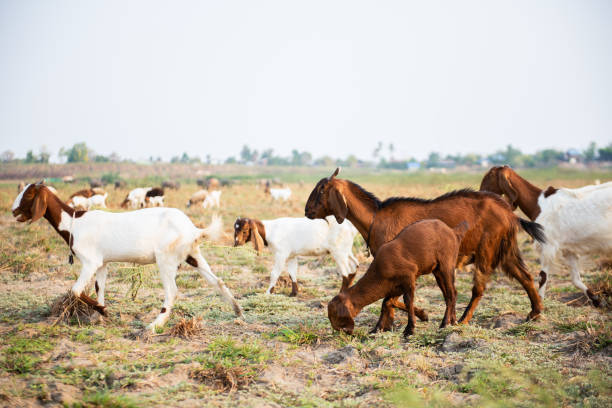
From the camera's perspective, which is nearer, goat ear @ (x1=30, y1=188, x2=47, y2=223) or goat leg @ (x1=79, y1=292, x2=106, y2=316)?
goat leg @ (x1=79, y1=292, x2=106, y2=316)

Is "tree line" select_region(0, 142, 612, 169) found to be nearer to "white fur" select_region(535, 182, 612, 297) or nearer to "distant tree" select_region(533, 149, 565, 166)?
"distant tree" select_region(533, 149, 565, 166)

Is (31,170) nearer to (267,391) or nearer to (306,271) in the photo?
(306,271)

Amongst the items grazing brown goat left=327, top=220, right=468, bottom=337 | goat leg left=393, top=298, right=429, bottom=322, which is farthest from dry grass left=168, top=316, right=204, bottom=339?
goat leg left=393, top=298, right=429, bottom=322

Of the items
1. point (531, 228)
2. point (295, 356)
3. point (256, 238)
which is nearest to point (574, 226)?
point (531, 228)

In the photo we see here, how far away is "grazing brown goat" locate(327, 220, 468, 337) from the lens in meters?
6.05

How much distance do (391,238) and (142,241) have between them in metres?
3.69

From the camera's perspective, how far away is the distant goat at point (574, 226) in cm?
806

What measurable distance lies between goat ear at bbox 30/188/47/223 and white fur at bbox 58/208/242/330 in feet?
1.94

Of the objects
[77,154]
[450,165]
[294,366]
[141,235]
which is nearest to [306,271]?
[141,235]

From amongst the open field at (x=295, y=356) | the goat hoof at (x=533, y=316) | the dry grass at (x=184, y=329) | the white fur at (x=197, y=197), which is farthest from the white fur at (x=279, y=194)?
the dry grass at (x=184, y=329)

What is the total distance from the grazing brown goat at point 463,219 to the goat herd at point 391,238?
0.02 metres

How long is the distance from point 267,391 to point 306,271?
291 inches

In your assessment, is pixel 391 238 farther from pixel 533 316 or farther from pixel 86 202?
pixel 86 202

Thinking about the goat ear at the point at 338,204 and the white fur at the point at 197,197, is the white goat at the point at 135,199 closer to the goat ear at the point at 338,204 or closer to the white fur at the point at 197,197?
the white fur at the point at 197,197
